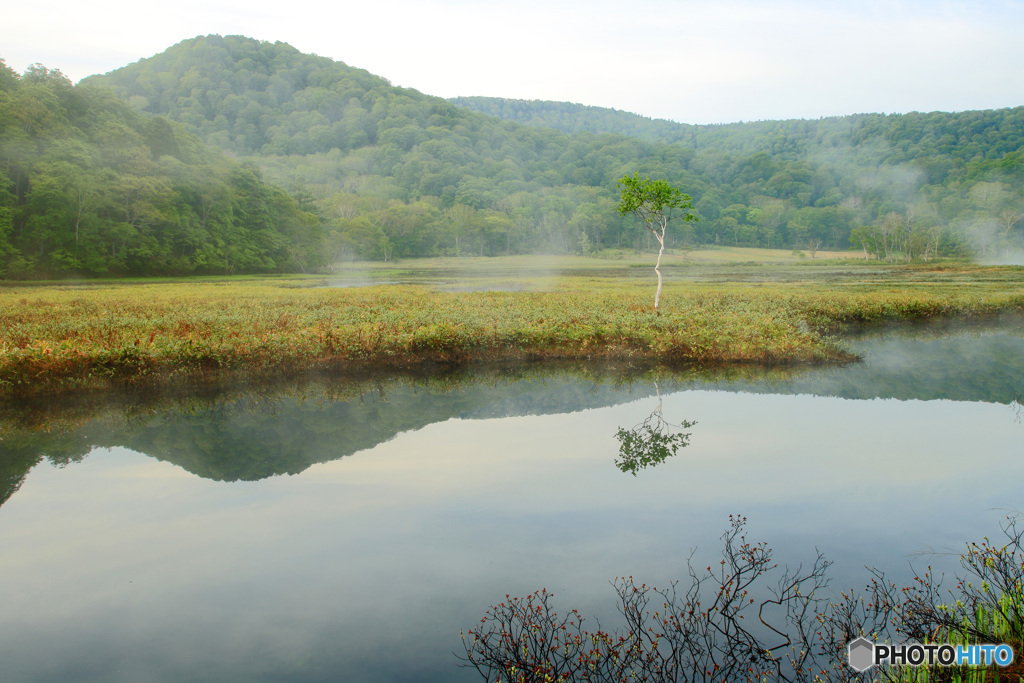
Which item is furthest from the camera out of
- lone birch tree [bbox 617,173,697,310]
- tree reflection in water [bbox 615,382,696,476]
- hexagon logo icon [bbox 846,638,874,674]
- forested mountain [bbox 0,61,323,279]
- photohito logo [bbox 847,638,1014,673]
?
forested mountain [bbox 0,61,323,279]

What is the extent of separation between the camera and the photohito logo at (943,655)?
3717 mm

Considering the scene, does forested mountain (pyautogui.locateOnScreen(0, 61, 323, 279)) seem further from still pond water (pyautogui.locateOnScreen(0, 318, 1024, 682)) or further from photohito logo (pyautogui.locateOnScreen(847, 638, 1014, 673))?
photohito logo (pyautogui.locateOnScreen(847, 638, 1014, 673))

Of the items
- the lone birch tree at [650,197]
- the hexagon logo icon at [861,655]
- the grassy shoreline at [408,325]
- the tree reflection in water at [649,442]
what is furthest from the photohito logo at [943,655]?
the lone birch tree at [650,197]

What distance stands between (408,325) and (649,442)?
994 centimetres

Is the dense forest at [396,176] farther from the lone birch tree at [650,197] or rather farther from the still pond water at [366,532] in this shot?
the lone birch tree at [650,197]

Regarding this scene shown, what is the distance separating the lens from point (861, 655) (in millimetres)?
4246

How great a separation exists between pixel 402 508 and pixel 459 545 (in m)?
1.36

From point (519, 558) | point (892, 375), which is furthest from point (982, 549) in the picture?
point (892, 375)

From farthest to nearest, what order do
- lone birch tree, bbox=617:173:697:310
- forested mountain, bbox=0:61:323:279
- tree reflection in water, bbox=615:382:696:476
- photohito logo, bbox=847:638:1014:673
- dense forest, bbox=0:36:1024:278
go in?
dense forest, bbox=0:36:1024:278
forested mountain, bbox=0:61:323:279
lone birch tree, bbox=617:173:697:310
tree reflection in water, bbox=615:382:696:476
photohito logo, bbox=847:638:1014:673

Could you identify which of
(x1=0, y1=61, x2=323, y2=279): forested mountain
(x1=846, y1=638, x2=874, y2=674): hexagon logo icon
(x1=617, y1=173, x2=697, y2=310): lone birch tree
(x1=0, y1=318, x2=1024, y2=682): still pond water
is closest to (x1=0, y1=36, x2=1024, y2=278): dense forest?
(x1=0, y1=61, x2=323, y2=279): forested mountain

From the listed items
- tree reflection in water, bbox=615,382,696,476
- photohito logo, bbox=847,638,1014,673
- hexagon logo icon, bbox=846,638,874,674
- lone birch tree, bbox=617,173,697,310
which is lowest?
tree reflection in water, bbox=615,382,696,476

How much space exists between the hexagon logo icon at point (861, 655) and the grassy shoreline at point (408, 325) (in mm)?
12296

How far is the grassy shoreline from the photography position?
13.6 meters

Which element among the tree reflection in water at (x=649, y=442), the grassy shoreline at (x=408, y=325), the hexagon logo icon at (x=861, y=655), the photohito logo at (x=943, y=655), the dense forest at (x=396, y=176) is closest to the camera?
the photohito logo at (x=943, y=655)
